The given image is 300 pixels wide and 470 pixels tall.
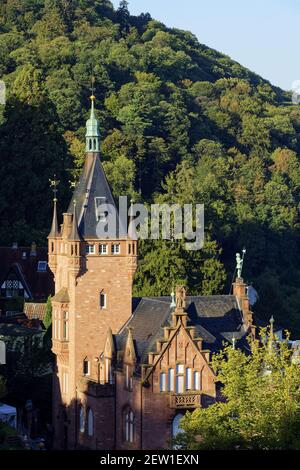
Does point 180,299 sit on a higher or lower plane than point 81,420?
higher

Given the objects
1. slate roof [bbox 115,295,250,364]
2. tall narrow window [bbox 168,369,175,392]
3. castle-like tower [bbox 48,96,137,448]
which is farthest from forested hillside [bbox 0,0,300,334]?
tall narrow window [bbox 168,369,175,392]

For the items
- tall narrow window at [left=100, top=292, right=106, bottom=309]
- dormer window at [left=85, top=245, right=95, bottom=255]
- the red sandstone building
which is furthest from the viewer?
tall narrow window at [left=100, top=292, right=106, bottom=309]

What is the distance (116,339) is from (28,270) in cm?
3531

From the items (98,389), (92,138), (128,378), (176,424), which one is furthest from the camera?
(92,138)

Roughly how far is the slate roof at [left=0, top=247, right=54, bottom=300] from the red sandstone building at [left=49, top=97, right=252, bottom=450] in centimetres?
2771

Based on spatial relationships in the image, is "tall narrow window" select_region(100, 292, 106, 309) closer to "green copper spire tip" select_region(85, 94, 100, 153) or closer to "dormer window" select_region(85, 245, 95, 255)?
"dormer window" select_region(85, 245, 95, 255)

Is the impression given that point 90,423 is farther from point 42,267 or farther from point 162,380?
point 42,267

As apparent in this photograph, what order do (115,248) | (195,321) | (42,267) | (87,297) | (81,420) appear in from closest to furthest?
(81,420)
(195,321)
(87,297)
(115,248)
(42,267)

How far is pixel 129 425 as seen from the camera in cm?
8538

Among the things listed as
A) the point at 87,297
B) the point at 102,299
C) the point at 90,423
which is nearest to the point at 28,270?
the point at 102,299

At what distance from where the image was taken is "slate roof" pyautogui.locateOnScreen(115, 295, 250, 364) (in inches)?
3391

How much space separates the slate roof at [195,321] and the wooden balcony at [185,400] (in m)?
2.48
